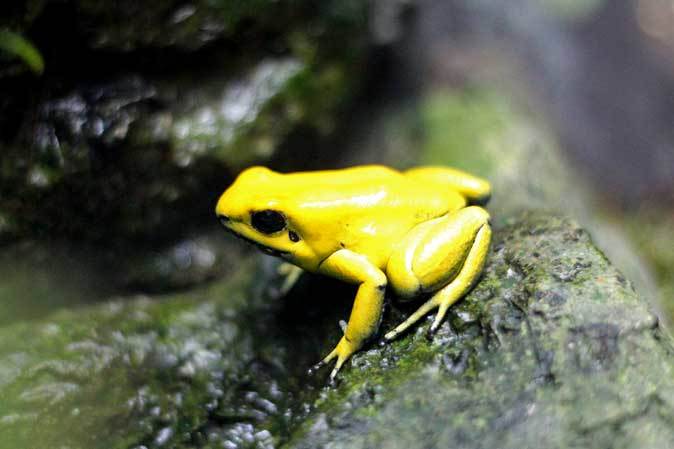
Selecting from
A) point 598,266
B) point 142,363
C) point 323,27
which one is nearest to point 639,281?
point 598,266

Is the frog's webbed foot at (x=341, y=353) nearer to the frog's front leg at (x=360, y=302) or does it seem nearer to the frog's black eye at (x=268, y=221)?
the frog's front leg at (x=360, y=302)

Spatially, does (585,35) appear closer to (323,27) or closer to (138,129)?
(323,27)

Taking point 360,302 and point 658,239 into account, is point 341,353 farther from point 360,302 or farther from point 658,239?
point 658,239

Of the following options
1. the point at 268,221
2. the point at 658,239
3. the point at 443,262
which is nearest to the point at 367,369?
the point at 443,262

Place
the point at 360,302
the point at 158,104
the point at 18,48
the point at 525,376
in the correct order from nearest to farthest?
1. the point at 525,376
2. the point at 360,302
3. the point at 18,48
4. the point at 158,104

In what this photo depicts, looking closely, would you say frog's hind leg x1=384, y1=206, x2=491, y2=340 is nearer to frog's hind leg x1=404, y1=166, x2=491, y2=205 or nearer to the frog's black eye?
frog's hind leg x1=404, y1=166, x2=491, y2=205

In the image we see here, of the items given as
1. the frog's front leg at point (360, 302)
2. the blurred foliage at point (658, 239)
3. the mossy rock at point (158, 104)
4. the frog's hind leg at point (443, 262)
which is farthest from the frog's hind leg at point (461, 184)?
the blurred foliage at point (658, 239)

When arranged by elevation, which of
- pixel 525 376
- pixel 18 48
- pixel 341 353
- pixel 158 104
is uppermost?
pixel 18 48

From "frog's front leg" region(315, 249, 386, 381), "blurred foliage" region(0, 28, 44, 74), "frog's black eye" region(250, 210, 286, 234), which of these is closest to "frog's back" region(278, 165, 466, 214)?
"frog's black eye" region(250, 210, 286, 234)

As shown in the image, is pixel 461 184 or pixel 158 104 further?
pixel 158 104
